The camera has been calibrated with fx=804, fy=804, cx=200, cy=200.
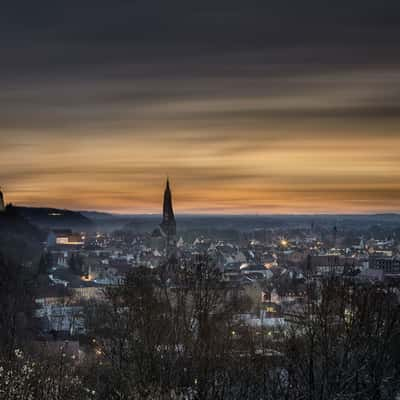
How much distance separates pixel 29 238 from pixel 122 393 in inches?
3817

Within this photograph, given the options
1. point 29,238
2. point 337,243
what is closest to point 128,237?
point 337,243

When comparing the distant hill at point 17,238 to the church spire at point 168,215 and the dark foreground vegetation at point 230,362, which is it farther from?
the dark foreground vegetation at point 230,362

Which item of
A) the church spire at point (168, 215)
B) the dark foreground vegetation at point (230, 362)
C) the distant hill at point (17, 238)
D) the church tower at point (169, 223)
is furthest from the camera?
the church spire at point (168, 215)

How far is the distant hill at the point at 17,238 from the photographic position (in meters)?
86.2

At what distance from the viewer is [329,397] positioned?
17.8 metres

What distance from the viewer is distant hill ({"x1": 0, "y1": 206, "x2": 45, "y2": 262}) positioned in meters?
86.2

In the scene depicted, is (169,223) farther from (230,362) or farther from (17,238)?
(230,362)

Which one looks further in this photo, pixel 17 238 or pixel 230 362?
pixel 17 238

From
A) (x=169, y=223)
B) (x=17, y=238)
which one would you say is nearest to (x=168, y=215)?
(x=169, y=223)

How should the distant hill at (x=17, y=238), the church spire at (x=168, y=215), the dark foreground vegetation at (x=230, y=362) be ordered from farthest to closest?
the church spire at (x=168, y=215) < the distant hill at (x=17, y=238) < the dark foreground vegetation at (x=230, y=362)

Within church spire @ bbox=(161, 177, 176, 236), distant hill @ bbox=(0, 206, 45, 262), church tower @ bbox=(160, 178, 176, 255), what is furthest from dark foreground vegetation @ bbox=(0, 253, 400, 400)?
church spire @ bbox=(161, 177, 176, 236)

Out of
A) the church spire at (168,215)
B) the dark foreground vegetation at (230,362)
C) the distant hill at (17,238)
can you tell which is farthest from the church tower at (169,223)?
the dark foreground vegetation at (230,362)

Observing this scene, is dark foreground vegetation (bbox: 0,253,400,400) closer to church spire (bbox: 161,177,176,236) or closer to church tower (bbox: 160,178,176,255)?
church tower (bbox: 160,178,176,255)

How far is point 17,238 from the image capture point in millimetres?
100375
